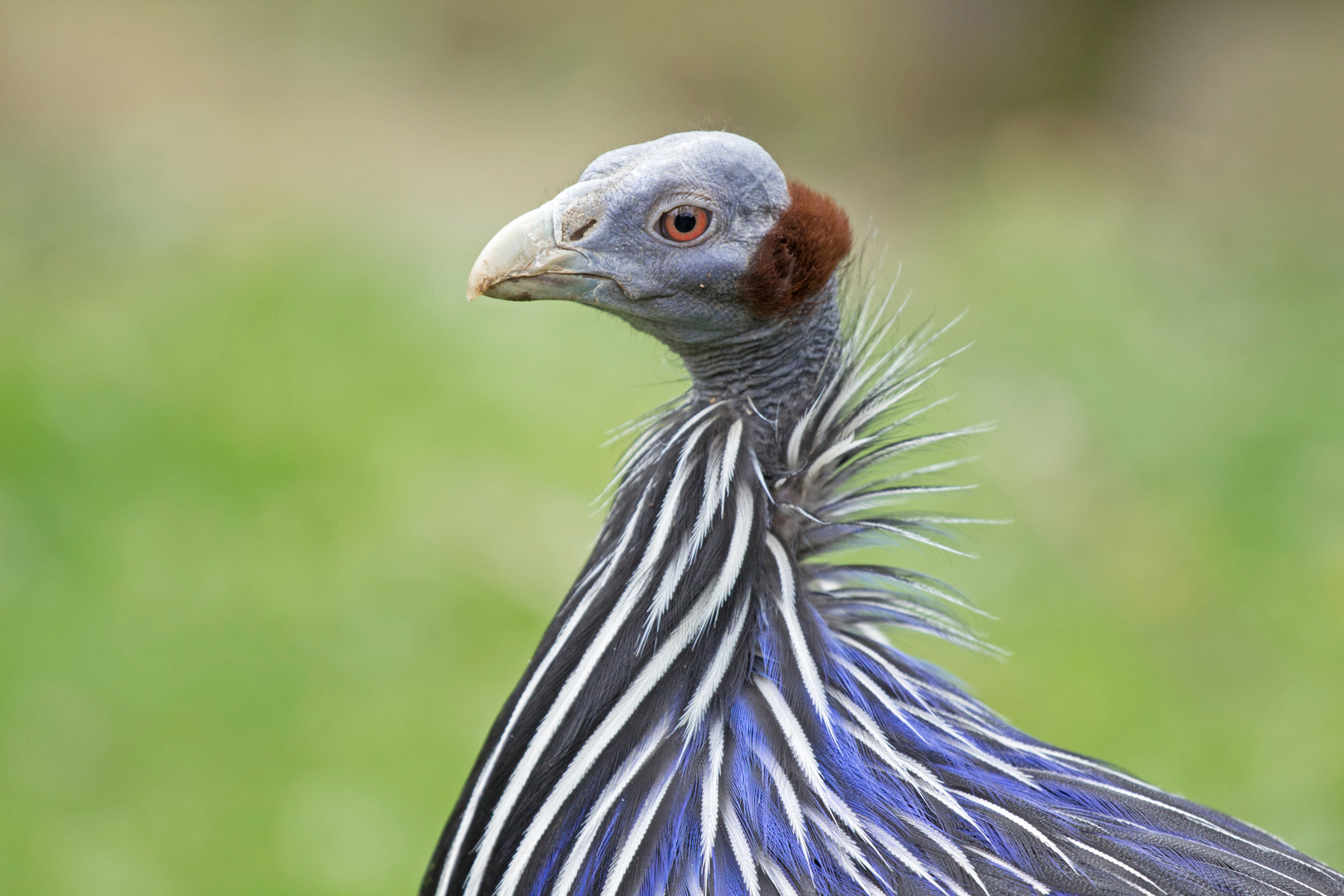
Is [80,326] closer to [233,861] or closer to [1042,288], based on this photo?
[233,861]

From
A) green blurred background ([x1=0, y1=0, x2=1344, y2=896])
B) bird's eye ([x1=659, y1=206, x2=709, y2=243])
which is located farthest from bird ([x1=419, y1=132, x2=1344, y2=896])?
green blurred background ([x1=0, y1=0, x2=1344, y2=896])

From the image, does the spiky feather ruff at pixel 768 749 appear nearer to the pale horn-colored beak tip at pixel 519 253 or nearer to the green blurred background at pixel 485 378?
the pale horn-colored beak tip at pixel 519 253

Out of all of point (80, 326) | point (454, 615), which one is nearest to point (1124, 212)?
point (454, 615)

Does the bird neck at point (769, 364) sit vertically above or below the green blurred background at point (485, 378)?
→ below

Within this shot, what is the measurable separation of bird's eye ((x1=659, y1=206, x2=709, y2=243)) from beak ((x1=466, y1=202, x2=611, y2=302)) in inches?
5.3

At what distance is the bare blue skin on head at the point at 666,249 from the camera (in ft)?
6.58

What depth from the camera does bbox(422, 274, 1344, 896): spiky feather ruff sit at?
1819 mm

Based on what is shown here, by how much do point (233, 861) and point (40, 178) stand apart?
466 cm

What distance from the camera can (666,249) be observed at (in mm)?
2025

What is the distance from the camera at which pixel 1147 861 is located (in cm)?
187

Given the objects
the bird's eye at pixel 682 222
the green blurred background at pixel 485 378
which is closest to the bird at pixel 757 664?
the bird's eye at pixel 682 222

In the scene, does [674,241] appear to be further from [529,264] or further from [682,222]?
[529,264]

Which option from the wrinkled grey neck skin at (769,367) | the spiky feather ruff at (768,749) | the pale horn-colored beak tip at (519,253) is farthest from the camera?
the wrinkled grey neck skin at (769,367)

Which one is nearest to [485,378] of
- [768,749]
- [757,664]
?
[757,664]
